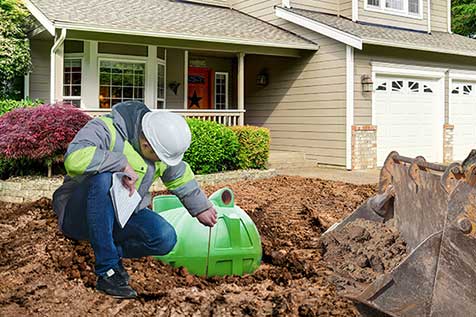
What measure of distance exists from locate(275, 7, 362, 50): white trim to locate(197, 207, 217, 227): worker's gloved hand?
857 centimetres

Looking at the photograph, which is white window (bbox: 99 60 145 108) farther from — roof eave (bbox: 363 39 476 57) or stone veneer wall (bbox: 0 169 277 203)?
roof eave (bbox: 363 39 476 57)

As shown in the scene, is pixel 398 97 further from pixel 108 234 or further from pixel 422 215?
pixel 108 234

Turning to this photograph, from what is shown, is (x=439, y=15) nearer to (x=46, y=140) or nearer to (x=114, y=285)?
(x=46, y=140)

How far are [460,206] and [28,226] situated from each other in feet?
12.2

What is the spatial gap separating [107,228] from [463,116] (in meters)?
13.5

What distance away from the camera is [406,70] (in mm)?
12148

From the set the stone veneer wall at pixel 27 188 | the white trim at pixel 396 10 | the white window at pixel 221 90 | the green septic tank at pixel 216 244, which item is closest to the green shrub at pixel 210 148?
the stone veneer wall at pixel 27 188

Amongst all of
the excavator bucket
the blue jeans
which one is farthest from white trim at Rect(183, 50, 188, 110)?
the excavator bucket

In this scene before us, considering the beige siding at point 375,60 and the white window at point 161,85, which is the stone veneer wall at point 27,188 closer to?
the white window at point 161,85

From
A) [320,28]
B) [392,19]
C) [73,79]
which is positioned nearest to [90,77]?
[73,79]

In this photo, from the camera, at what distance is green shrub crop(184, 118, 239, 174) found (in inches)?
335

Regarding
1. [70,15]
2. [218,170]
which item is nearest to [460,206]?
[218,170]

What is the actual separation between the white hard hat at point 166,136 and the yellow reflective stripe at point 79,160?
0.28 metres

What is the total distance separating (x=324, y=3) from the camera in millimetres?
13242
